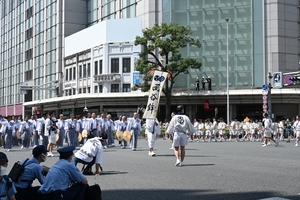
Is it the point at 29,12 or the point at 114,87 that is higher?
the point at 29,12

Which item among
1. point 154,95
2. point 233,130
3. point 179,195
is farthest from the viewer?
point 233,130

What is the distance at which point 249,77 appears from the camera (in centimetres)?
5162

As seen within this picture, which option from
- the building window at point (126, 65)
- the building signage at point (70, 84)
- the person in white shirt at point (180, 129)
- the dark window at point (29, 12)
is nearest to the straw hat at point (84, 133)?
the person in white shirt at point (180, 129)

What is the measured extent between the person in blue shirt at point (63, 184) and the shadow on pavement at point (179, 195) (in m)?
1.96

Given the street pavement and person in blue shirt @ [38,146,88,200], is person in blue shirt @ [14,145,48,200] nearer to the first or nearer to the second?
person in blue shirt @ [38,146,88,200]

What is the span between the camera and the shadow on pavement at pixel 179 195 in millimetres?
8812

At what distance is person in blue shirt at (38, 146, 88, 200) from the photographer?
6.99 m

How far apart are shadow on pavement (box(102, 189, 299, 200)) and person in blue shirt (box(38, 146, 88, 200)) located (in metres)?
1.96

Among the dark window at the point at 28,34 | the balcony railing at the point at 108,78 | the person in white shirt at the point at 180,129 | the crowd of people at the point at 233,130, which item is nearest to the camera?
the person in white shirt at the point at 180,129

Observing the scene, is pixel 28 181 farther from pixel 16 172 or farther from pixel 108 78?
pixel 108 78

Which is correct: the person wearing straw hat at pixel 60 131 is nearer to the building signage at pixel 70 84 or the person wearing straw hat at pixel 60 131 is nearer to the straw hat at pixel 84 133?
the straw hat at pixel 84 133

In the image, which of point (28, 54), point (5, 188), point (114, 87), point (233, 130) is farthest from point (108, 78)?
point (5, 188)

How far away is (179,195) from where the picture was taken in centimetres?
913

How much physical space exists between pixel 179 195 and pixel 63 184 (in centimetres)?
289
